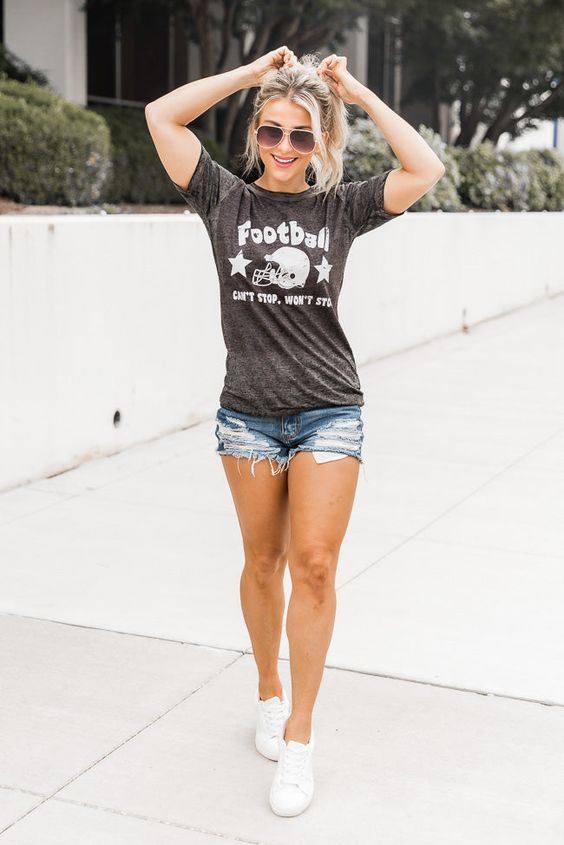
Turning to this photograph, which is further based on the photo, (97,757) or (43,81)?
(43,81)

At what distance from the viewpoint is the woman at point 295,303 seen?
11.4 ft

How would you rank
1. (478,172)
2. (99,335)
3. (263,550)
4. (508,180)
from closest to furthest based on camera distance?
(263,550), (99,335), (478,172), (508,180)

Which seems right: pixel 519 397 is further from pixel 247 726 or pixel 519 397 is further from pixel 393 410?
pixel 247 726

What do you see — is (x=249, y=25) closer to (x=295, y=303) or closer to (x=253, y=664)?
(x=253, y=664)

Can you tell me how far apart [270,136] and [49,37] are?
14563mm

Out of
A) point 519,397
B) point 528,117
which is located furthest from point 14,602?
point 528,117

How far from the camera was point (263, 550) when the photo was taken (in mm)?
3680

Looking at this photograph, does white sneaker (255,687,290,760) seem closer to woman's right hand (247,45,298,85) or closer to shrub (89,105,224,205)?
woman's right hand (247,45,298,85)

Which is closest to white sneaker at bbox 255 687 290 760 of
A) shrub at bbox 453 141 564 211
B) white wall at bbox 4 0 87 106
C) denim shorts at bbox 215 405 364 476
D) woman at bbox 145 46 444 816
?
woman at bbox 145 46 444 816

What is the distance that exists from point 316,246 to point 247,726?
1.52 m

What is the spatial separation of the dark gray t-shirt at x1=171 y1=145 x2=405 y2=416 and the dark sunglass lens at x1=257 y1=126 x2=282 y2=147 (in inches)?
5.5

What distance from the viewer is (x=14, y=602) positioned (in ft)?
17.2

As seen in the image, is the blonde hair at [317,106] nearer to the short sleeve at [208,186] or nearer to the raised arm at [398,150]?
the raised arm at [398,150]

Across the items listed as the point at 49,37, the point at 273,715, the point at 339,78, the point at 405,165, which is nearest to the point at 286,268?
the point at 405,165
